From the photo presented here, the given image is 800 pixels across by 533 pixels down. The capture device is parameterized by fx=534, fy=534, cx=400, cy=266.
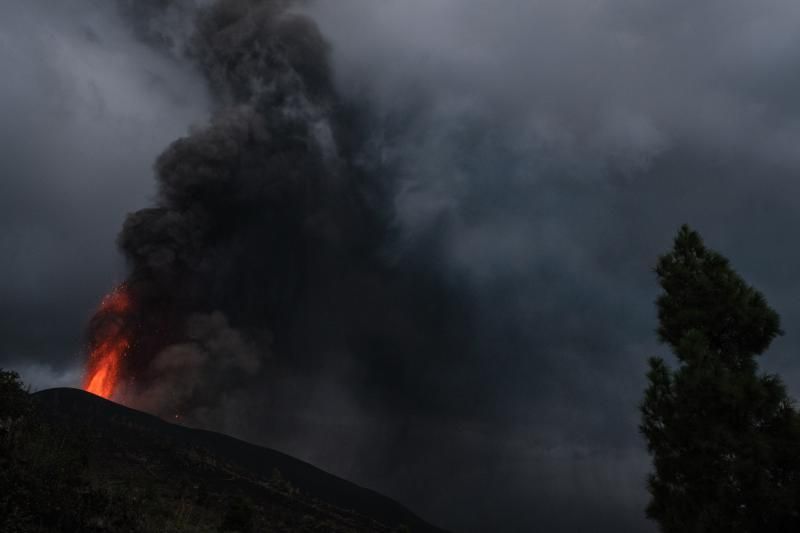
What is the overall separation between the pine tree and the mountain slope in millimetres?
18375

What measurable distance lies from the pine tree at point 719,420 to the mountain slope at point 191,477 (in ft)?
60.3

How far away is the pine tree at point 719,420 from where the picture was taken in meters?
10.1

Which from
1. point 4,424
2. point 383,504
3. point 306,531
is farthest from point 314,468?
point 4,424

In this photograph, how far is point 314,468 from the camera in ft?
487

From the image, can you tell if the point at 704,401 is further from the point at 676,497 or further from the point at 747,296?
the point at 747,296

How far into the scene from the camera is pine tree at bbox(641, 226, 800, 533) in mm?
10062

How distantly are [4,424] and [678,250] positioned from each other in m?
19.6

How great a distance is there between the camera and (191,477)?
47188mm

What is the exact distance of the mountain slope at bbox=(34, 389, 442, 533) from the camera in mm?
28766

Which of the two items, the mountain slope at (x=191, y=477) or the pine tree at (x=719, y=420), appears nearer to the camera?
the pine tree at (x=719, y=420)

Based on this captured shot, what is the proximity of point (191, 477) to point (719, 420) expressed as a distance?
46.8 metres

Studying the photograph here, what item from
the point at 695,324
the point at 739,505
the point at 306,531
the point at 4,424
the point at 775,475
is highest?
the point at 695,324

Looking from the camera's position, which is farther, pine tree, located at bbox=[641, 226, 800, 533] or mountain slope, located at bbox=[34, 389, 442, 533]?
mountain slope, located at bbox=[34, 389, 442, 533]

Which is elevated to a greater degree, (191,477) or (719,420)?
(719,420)
